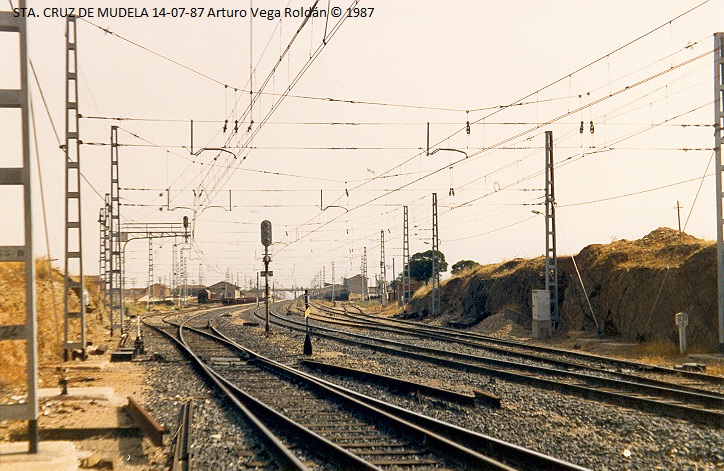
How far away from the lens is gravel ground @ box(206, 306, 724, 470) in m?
9.86

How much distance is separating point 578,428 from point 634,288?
18.6 m

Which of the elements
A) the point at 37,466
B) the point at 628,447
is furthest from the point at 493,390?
the point at 37,466

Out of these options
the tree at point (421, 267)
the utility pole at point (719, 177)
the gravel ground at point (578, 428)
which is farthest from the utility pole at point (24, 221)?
the tree at point (421, 267)

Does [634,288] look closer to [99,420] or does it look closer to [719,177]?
[719,177]

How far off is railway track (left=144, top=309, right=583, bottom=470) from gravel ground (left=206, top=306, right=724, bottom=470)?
789mm

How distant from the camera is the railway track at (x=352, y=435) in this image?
30.8 feet

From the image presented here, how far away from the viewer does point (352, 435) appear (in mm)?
11359

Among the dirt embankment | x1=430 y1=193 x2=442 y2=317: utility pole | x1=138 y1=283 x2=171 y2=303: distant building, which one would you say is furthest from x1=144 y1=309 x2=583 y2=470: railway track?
x1=138 y1=283 x2=171 y2=303: distant building

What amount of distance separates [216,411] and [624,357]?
1513 centimetres

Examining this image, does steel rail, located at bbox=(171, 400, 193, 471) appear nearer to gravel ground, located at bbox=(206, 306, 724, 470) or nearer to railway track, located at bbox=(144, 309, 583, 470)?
railway track, located at bbox=(144, 309, 583, 470)

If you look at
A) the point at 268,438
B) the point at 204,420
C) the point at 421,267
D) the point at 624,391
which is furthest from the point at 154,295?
the point at 268,438

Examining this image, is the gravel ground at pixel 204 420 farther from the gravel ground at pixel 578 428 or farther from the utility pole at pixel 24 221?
the gravel ground at pixel 578 428

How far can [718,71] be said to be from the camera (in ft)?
72.7

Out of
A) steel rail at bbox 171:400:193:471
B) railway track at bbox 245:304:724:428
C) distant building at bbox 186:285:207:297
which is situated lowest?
distant building at bbox 186:285:207:297
